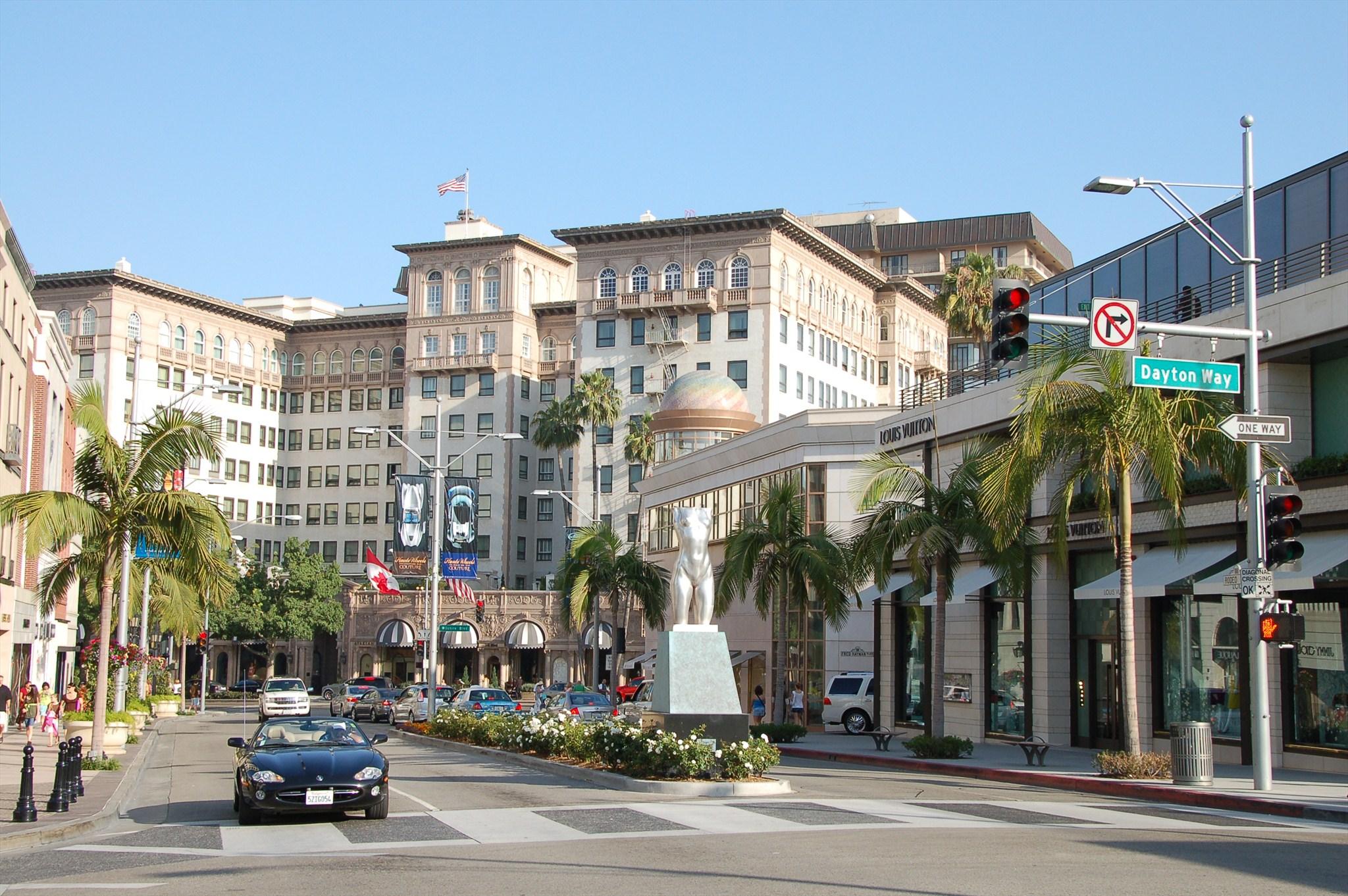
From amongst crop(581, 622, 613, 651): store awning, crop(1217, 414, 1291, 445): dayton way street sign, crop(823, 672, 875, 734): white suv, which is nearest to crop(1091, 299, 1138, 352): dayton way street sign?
crop(1217, 414, 1291, 445): dayton way street sign

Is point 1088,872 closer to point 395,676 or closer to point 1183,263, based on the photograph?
point 1183,263

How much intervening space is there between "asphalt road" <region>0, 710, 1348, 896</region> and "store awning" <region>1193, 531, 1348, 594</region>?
20.4ft

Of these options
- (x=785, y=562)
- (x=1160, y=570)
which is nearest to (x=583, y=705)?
(x=785, y=562)

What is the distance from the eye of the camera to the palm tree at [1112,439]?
23797 millimetres

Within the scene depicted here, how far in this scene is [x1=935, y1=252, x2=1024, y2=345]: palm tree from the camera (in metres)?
74.0

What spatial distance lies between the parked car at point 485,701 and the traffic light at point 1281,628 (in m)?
28.6

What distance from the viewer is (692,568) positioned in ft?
83.6

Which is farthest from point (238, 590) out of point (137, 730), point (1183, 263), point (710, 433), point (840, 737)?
point (1183, 263)

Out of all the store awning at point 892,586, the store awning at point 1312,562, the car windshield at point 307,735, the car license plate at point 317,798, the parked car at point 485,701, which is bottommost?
the parked car at point 485,701

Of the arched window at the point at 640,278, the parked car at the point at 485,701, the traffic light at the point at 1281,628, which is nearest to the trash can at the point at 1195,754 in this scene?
the traffic light at the point at 1281,628

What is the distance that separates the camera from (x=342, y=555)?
368ft

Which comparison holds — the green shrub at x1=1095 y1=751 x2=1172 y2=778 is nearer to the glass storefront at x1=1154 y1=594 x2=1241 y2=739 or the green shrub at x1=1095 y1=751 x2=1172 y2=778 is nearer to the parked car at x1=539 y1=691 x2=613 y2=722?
the glass storefront at x1=1154 y1=594 x2=1241 y2=739

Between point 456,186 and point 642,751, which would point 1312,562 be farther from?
point 456,186

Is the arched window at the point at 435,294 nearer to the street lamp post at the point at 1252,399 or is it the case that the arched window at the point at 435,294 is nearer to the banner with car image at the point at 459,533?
the banner with car image at the point at 459,533
